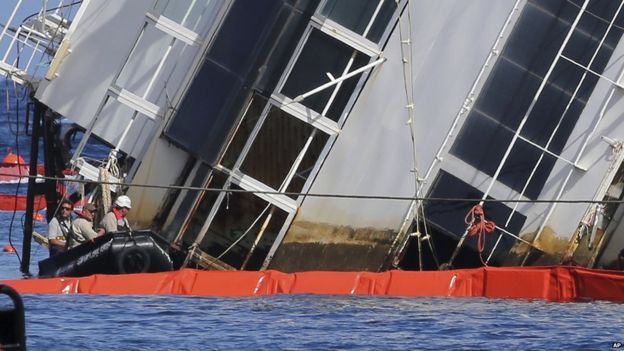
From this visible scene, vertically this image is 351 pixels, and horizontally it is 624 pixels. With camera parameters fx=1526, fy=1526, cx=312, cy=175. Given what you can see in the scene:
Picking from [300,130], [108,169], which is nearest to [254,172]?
[300,130]

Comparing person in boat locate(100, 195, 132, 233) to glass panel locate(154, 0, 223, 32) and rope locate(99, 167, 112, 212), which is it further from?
glass panel locate(154, 0, 223, 32)

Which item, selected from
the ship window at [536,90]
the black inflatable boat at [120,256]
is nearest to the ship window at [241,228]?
the black inflatable boat at [120,256]

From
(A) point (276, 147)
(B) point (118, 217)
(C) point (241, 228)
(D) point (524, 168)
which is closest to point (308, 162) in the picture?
(A) point (276, 147)

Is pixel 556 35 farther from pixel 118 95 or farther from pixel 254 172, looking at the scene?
pixel 118 95

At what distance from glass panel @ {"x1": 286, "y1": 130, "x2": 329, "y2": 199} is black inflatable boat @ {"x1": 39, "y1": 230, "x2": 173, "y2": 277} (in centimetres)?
221

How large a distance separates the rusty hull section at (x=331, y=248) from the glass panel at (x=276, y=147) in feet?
2.81

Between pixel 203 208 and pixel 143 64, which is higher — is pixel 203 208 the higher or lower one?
the lower one

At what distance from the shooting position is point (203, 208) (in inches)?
923

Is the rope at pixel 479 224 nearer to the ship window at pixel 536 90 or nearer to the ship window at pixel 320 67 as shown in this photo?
the ship window at pixel 536 90

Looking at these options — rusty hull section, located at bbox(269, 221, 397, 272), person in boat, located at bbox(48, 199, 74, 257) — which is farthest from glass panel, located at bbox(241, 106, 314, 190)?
person in boat, located at bbox(48, 199, 74, 257)

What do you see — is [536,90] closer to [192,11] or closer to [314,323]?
[192,11]

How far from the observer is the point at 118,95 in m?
23.8

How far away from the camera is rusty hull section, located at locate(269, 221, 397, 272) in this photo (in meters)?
23.5

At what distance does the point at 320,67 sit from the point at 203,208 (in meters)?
2.84
